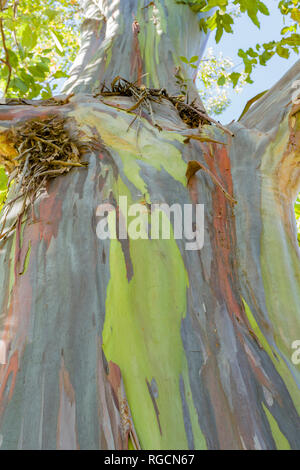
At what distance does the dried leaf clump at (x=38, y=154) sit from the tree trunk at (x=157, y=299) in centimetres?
4

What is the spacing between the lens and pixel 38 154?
157cm

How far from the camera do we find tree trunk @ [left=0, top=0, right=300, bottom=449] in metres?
1.01

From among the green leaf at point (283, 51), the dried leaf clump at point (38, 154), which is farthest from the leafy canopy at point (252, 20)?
the dried leaf clump at point (38, 154)

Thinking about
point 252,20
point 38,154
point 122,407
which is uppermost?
point 252,20

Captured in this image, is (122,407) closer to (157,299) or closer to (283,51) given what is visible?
(157,299)

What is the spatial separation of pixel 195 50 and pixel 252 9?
0.45 metres

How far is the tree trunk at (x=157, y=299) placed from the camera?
1014 millimetres

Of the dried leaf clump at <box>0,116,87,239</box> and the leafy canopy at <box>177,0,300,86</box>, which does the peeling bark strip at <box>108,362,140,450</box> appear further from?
the leafy canopy at <box>177,0,300,86</box>

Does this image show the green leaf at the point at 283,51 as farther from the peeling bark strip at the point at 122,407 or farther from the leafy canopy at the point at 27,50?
the peeling bark strip at the point at 122,407

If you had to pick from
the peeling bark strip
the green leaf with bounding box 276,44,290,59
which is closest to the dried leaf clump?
the peeling bark strip

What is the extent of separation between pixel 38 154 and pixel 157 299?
0.69 m

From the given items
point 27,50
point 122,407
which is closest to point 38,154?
point 122,407
